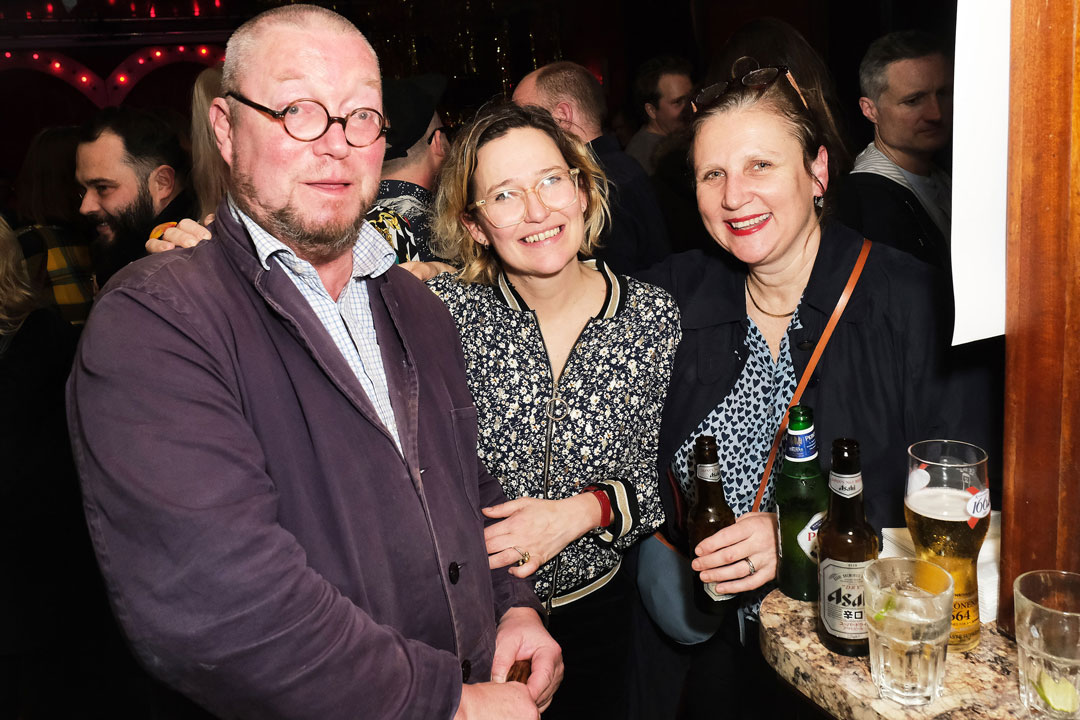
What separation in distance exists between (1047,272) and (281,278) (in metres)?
1.05

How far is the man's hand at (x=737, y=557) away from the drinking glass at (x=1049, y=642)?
0.51 m

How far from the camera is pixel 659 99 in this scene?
16.4 ft

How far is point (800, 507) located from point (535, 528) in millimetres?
600

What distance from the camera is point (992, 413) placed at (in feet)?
4.71

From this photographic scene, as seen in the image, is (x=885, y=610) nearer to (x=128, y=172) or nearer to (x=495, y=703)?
(x=495, y=703)

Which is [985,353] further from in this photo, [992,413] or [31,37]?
[31,37]

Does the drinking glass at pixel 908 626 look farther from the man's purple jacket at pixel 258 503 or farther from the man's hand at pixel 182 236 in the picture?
the man's hand at pixel 182 236

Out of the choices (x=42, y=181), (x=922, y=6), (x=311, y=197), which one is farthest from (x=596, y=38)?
(x=311, y=197)

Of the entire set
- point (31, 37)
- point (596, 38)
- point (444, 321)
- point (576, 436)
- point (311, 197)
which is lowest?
point (576, 436)

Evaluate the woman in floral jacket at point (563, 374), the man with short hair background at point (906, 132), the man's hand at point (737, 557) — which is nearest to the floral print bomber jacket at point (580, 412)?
the woman in floral jacket at point (563, 374)

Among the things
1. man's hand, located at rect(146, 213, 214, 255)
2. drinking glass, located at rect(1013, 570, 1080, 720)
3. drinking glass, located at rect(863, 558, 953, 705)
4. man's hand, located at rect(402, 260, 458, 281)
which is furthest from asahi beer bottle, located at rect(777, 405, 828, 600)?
man's hand, located at rect(146, 213, 214, 255)

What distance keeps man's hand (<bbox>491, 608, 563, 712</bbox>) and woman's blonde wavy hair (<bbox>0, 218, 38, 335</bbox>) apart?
1691 millimetres

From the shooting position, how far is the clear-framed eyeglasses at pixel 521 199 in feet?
6.40

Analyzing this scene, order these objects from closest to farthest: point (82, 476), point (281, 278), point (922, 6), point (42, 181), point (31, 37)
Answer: point (82, 476)
point (281, 278)
point (42, 181)
point (922, 6)
point (31, 37)
